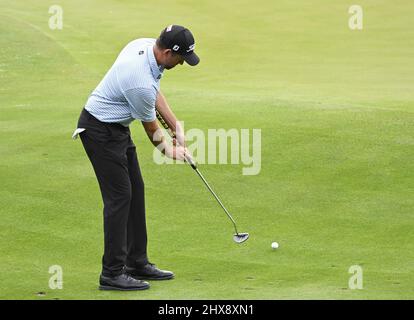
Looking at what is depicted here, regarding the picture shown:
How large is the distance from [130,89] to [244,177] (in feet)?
12.1

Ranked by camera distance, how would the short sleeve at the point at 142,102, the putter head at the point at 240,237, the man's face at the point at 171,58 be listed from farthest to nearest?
the putter head at the point at 240,237, the man's face at the point at 171,58, the short sleeve at the point at 142,102

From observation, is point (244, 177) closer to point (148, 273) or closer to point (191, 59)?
point (148, 273)

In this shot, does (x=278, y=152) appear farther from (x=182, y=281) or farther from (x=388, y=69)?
(x=388, y=69)

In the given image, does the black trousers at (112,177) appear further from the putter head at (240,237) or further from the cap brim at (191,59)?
the putter head at (240,237)

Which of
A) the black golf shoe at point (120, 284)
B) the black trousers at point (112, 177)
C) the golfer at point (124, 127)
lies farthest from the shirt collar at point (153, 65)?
the black golf shoe at point (120, 284)

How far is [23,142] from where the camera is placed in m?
11.9

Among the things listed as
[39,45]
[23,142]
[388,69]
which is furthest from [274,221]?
[39,45]

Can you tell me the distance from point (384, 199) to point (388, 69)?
812 cm

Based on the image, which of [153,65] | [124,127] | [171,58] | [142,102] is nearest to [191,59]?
[171,58]

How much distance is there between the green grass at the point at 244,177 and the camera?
25.2 ft

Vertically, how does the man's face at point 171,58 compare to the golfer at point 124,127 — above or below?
above

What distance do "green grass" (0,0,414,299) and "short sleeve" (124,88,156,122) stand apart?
1.40m

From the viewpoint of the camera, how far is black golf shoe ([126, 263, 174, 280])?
764cm

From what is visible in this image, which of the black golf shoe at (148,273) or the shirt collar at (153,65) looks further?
the black golf shoe at (148,273)
